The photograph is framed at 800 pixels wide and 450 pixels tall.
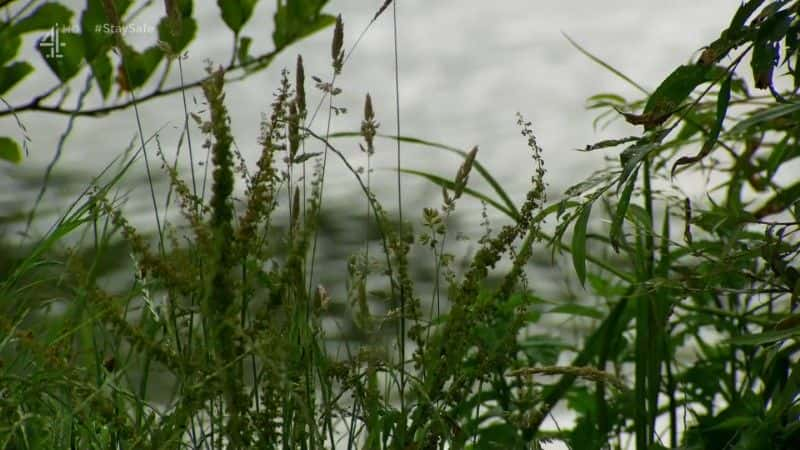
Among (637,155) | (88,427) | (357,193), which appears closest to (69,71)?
(88,427)

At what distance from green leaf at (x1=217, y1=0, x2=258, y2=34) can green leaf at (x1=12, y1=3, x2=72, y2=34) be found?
0.98ft

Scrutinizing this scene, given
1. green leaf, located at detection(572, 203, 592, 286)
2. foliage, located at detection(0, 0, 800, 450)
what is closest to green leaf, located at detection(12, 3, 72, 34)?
foliage, located at detection(0, 0, 800, 450)

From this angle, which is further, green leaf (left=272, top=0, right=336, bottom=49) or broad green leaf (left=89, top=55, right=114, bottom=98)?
green leaf (left=272, top=0, right=336, bottom=49)

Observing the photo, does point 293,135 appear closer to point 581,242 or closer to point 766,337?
point 581,242

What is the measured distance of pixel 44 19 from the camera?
2.46 metres

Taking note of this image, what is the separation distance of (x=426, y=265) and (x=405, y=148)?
1259 mm

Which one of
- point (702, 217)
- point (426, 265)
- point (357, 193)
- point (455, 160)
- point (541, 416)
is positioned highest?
point (455, 160)

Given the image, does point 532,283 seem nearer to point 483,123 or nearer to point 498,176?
point 498,176

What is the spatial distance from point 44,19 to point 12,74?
4.6 inches

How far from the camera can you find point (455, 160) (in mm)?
4543

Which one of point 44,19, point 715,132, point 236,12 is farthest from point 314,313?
point 44,19

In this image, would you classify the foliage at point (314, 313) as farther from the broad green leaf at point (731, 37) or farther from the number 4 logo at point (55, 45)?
the number 4 logo at point (55, 45)

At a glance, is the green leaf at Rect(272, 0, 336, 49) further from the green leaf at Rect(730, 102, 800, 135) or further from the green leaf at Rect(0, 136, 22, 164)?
the green leaf at Rect(730, 102, 800, 135)

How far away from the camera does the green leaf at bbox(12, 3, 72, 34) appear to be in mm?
2451
